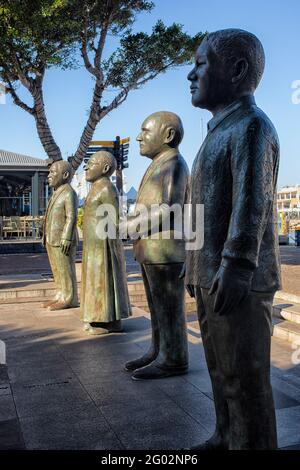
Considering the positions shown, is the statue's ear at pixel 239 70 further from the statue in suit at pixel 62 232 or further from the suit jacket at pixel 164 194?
the statue in suit at pixel 62 232

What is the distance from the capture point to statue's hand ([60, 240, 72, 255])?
23.7 feet

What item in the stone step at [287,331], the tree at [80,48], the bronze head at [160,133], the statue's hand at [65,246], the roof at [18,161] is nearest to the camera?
the bronze head at [160,133]

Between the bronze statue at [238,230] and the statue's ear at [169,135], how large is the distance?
5.34 feet

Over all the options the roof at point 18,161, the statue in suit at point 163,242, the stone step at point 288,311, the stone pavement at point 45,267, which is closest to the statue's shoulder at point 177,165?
the statue in suit at point 163,242

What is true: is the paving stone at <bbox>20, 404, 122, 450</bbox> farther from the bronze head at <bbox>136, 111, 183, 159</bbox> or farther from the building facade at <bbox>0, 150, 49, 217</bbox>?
the building facade at <bbox>0, 150, 49, 217</bbox>

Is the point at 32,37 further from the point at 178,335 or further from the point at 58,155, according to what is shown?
the point at 178,335

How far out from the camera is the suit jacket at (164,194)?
3.99 metres

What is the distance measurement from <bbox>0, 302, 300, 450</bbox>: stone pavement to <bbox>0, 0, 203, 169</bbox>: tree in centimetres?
868

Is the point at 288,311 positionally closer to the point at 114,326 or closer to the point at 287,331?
the point at 287,331

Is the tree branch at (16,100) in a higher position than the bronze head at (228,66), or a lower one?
higher

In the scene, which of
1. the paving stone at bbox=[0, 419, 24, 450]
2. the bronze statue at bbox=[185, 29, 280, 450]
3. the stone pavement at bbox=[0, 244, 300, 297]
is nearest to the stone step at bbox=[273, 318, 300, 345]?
the stone pavement at bbox=[0, 244, 300, 297]

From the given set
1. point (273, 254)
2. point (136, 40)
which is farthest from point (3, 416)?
point (136, 40)

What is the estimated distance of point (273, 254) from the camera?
7.64 ft

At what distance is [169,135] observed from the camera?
4.11m
